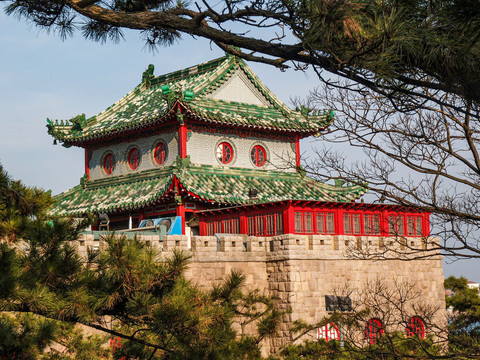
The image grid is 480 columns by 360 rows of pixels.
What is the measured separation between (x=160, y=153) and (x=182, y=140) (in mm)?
1278

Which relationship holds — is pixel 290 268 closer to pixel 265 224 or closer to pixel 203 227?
pixel 265 224

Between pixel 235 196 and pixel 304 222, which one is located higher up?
pixel 235 196

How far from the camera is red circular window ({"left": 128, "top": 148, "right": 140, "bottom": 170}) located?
80.2 ft

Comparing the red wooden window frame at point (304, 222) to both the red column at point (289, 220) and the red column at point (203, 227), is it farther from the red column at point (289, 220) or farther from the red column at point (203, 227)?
the red column at point (203, 227)

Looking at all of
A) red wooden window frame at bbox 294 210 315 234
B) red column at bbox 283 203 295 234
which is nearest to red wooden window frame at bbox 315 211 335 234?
red wooden window frame at bbox 294 210 315 234

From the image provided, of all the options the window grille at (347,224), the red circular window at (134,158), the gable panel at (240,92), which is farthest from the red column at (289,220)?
the red circular window at (134,158)

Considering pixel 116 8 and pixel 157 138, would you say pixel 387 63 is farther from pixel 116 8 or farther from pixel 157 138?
pixel 157 138

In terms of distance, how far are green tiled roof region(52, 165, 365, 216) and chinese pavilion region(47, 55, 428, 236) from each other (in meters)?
0.04

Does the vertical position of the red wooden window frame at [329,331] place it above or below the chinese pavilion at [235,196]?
below

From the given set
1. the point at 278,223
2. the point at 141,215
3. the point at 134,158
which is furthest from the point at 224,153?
the point at 278,223

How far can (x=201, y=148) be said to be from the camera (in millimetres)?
23250

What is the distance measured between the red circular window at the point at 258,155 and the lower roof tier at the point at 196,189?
44cm

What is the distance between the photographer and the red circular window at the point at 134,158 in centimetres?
2444

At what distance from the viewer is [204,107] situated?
23.1 metres
